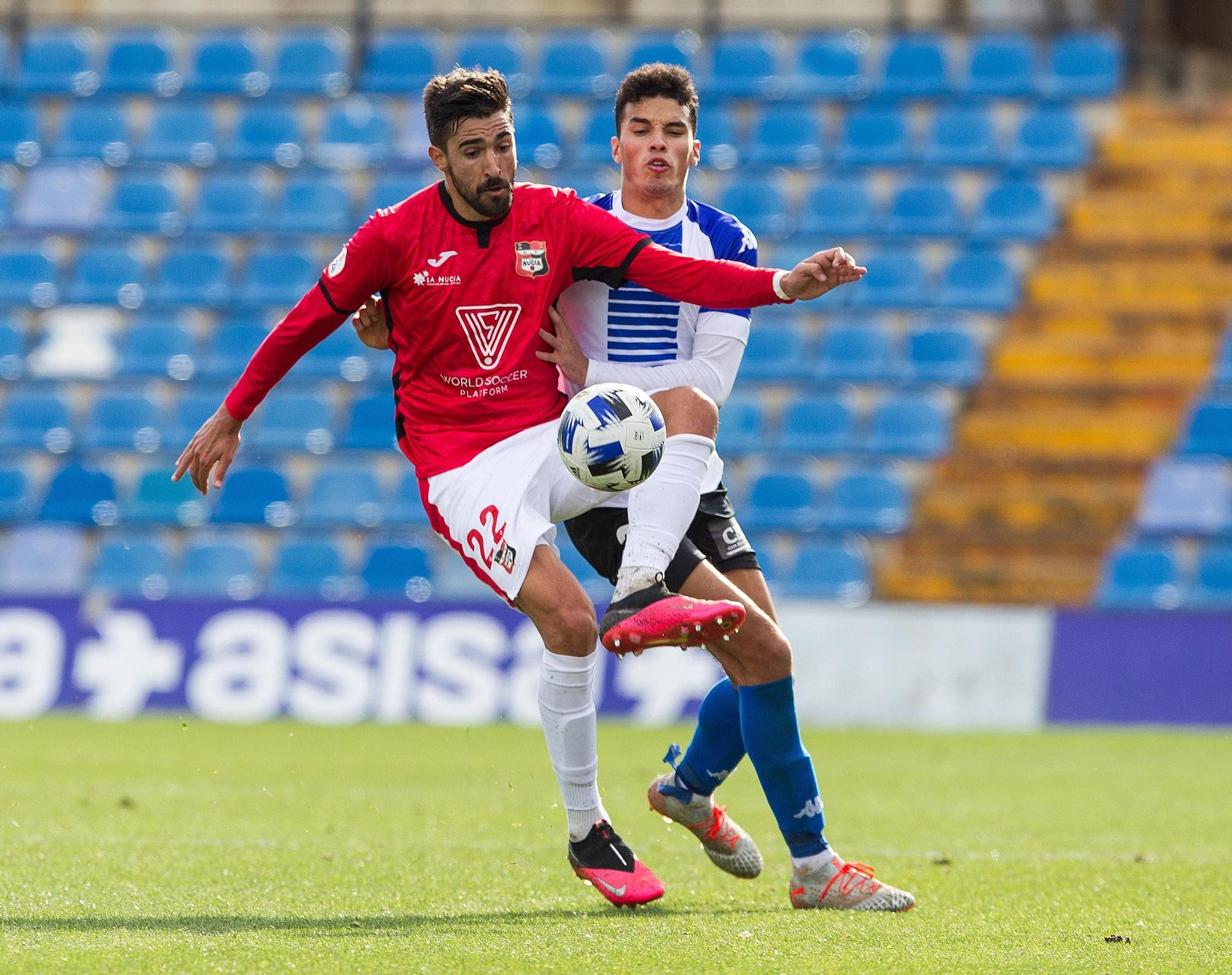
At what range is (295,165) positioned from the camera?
56.7 feet

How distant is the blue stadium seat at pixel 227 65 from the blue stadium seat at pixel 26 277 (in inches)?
99.0

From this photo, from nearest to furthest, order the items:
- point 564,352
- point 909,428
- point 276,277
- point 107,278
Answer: point 564,352 < point 909,428 < point 276,277 < point 107,278

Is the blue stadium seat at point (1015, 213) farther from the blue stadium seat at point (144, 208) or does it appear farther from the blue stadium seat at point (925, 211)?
the blue stadium seat at point (144, 208)

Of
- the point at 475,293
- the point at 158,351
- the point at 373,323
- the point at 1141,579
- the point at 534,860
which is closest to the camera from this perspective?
the point at 475,293

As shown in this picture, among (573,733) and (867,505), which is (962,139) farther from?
(573,733)

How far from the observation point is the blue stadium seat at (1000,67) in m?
17.3

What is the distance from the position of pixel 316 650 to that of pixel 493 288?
23.3ft

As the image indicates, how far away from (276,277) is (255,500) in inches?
103

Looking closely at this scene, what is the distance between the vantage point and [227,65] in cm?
1819

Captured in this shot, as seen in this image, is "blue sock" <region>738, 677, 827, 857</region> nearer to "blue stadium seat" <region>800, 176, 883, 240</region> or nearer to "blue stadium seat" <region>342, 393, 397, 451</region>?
"blue stadium seat" <region>342, 393, 397, 451</region>

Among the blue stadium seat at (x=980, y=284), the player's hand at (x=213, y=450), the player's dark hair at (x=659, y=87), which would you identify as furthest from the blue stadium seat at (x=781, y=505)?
the player's hand at (x=213, y=450)

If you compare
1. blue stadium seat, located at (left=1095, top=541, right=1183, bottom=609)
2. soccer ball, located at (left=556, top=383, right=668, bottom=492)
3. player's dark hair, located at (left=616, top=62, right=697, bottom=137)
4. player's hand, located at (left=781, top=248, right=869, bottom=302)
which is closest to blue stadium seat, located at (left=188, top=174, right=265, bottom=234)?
blue stadium seat, located at (left=1095, top=541, right=1183, bottom=609)

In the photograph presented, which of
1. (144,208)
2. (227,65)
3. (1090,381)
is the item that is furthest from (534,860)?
(227,65)

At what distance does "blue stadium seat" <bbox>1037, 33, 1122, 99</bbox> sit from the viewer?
1730 centimetres
